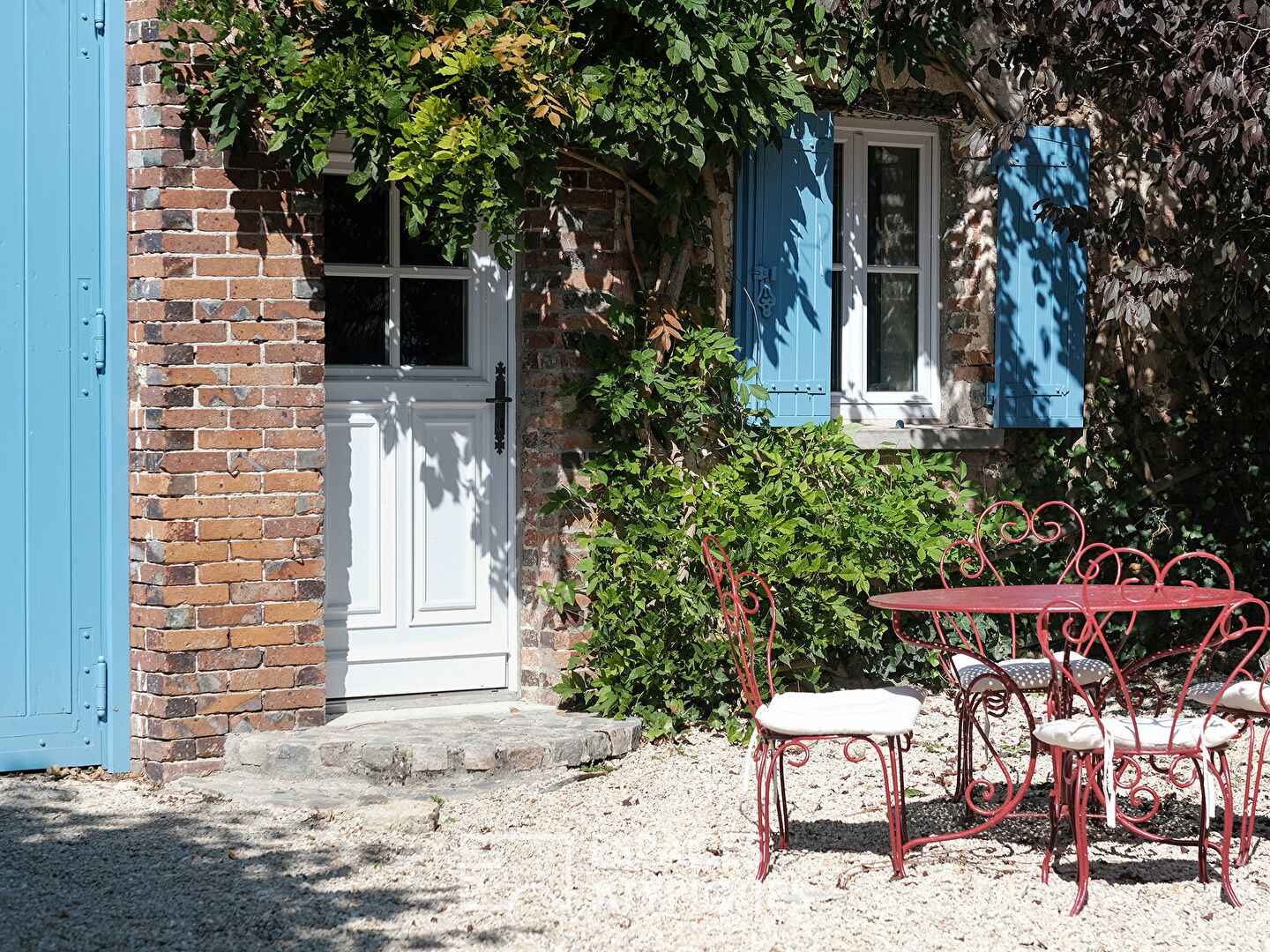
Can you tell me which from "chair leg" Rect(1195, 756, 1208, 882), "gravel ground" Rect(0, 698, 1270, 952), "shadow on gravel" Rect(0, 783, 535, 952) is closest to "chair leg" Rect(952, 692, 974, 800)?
"gravel ground" Rect(0, 698, 1270, 952)

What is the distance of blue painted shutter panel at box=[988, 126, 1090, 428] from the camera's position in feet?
20.4

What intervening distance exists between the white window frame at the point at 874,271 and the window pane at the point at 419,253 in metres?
1.94

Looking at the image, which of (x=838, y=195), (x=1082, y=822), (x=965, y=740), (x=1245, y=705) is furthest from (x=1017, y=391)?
(x=1082, y=822)

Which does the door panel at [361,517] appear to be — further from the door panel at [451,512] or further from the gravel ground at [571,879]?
the gravel ground at [571,879]

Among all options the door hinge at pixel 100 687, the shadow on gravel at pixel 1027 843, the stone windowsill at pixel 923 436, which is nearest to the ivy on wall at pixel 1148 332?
the stone windowsill at pixel 923 436

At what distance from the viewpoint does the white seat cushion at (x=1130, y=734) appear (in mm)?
3473

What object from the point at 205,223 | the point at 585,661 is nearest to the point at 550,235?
the point at 205,223

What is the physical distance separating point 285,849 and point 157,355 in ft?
6.12

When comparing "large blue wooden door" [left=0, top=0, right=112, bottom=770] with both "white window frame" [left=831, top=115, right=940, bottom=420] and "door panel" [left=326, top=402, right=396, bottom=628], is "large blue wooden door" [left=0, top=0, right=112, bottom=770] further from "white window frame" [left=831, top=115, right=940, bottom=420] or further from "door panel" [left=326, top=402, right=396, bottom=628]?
"white window frame" [left=831, top=115, right=940, bottom=420]

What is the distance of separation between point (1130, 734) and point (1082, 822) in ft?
0.88

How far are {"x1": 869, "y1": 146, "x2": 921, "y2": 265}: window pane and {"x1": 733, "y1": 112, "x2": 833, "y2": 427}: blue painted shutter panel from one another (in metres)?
0.54

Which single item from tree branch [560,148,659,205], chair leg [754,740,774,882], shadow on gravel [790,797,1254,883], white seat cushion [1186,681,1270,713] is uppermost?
tree branch [560,148,659,205]

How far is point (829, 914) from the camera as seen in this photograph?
3521mm

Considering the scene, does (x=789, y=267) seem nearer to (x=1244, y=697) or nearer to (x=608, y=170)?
(x=608, y=170)
